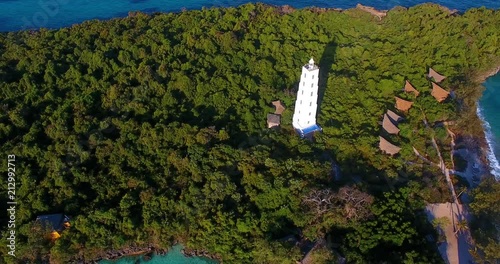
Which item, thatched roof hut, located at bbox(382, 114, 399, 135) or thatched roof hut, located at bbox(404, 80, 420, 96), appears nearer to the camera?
thatched roof hut, located at bbox(382, 114, 399, 135)

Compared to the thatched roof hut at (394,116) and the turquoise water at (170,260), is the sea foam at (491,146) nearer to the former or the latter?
the thatched roof hut at (394,116)

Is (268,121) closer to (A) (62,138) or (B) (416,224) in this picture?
(B) (416,224)

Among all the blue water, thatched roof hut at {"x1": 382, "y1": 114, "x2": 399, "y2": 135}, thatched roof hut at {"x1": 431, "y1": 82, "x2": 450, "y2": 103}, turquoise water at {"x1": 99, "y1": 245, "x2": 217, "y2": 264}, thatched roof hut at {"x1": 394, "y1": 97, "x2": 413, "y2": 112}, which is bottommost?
turquoise water at {"x1": 99, "y1": 245, "x2": 217, "y2": 264}

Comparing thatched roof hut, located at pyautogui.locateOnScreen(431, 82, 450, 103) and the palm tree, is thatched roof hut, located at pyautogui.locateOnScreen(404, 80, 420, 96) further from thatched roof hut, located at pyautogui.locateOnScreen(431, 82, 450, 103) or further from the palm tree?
the palm tree

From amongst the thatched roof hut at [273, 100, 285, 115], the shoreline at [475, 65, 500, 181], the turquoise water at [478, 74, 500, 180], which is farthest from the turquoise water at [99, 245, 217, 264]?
the turquoise water at [478, 74, 500, 180]

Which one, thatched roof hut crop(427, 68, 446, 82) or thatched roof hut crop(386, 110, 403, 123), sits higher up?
thatched roof hut crop(427, 68, 446, 82)

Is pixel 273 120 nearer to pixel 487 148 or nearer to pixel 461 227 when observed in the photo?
pixel 461 227

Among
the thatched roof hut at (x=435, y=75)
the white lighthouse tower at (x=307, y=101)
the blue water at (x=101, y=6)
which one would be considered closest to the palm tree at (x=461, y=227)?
the white lighthouse tower at (x=307, y=101)
